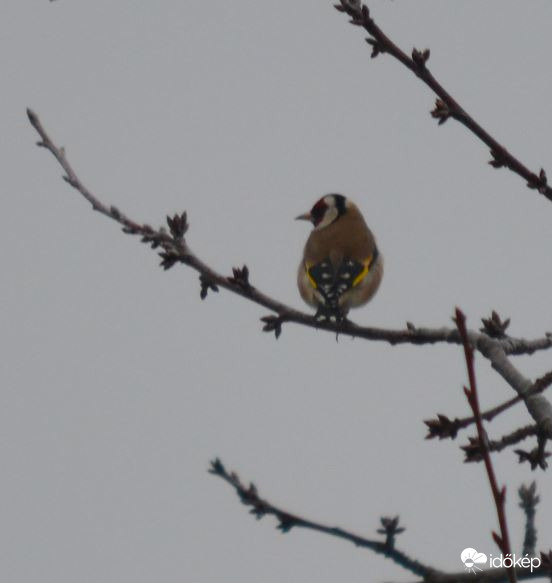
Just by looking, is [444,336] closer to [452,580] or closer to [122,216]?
[122,216]

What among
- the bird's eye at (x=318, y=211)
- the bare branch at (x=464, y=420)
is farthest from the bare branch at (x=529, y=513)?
the bird's eye at (x=318, y=211)

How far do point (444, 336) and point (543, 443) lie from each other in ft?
3.92

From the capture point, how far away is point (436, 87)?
3133mm

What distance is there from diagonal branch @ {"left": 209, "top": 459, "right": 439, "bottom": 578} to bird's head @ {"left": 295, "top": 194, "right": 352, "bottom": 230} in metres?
6.90

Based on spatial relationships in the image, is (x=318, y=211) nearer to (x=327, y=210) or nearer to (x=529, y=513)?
(x=327, y=210)

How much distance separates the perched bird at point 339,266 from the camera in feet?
26.1

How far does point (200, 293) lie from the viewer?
4688 mm

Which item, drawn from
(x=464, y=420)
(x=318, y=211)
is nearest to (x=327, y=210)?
(x=318, y=211)

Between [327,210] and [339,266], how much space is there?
1884 mm

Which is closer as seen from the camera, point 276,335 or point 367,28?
Answer: point 367,28

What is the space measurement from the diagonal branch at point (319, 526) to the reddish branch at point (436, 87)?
0.97 meters

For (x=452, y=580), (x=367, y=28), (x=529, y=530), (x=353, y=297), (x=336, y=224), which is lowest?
(x=452, y=580)

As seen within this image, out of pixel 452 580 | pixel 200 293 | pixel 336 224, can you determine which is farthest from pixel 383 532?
pixel 336 224

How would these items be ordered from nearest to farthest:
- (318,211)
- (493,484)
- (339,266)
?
(493,484)
(339,266)
(318,211)
